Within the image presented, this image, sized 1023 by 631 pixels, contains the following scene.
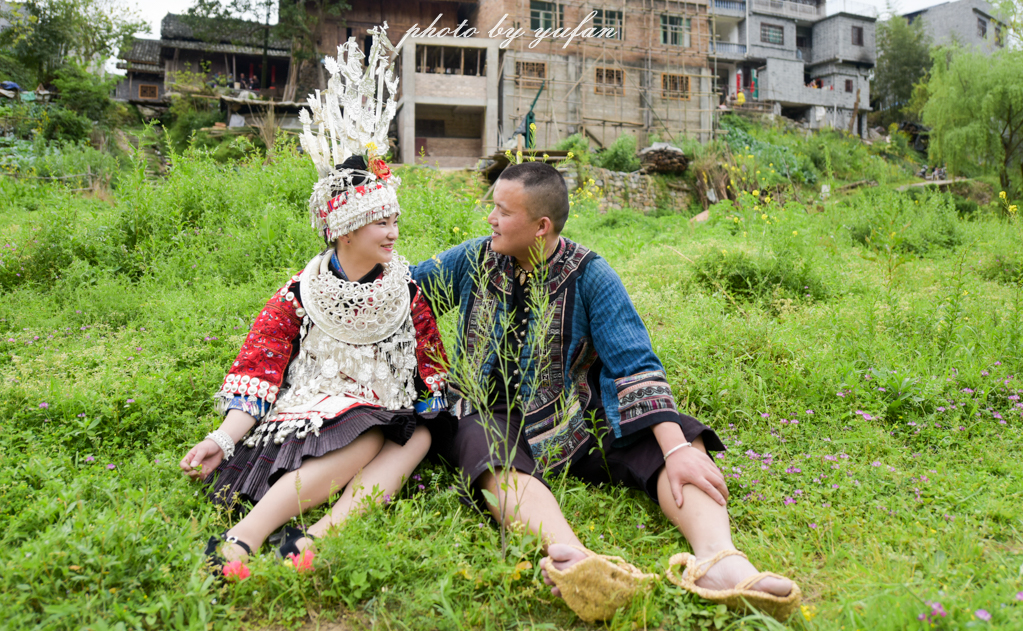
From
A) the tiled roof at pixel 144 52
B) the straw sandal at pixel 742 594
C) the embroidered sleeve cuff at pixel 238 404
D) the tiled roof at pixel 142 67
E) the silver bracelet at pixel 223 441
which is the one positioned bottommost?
the straw sandal at pixel 742 594

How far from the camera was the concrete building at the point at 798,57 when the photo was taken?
1128 inches

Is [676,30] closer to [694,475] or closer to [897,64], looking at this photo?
[897,64]

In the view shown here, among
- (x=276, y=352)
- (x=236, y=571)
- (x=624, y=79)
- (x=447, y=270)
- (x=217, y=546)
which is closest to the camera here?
(x=236, y=571)

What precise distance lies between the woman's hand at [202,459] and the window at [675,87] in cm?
2154

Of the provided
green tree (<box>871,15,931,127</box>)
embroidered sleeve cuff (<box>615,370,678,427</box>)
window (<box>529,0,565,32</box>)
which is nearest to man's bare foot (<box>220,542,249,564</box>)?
→ embroidered sleeve cuff (<box>615,370,678,427</box>)

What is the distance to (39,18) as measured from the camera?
736 inches

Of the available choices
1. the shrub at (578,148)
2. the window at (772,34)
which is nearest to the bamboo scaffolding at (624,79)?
the shrub at (578,148)

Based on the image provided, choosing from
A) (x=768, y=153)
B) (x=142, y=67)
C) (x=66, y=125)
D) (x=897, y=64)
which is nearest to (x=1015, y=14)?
(x=768, y=153)

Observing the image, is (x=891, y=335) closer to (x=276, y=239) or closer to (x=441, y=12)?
(x=276, y=239)

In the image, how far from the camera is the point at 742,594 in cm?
165

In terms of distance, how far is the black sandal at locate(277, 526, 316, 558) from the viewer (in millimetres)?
1877

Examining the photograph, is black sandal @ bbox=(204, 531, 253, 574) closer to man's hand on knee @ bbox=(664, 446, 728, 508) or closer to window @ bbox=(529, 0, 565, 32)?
man's hand on knee @ bbox=(664, 446, 728, 508)

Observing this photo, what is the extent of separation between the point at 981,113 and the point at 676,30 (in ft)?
32.2

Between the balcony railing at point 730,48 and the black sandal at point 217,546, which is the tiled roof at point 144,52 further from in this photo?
the black sandal at point 217,546
